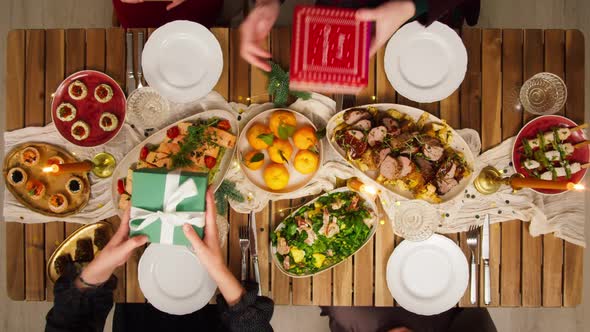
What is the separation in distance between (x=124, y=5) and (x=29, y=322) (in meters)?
2.22

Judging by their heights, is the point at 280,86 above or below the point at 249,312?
above

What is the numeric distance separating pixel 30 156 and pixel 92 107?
1.05 ft

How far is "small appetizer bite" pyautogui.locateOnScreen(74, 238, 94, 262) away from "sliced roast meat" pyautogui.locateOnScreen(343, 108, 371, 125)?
3.85ft

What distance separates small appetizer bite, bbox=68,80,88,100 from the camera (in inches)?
71.0

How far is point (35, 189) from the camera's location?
1.79m

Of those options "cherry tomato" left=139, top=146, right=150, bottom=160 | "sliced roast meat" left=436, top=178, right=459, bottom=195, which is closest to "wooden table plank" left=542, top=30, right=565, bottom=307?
"sliced roast meat" left=436, top=178, right=459, bottom=195

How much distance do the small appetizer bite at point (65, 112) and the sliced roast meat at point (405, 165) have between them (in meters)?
1.34

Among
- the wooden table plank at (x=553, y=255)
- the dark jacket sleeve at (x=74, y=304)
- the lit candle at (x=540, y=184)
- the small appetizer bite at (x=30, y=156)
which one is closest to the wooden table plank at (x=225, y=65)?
the small appetizer bite at (x=30, y=156)

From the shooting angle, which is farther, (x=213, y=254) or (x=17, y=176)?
(x=17, y=176)

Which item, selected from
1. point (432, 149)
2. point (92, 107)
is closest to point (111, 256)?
point (92, 107)

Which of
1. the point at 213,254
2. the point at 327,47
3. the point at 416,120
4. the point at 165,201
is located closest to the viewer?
the point at 327,47

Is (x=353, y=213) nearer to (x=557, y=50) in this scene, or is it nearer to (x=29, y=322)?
(x=557, y=50)

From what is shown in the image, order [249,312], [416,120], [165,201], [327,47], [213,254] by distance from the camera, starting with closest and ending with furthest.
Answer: [327,47]
[165,201]
[213,254]
[249,312]
[416,120]

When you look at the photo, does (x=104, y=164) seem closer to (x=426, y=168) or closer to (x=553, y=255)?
(x=426, y=168)
